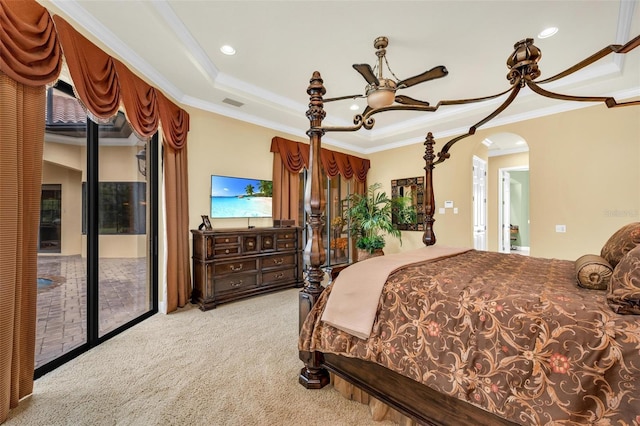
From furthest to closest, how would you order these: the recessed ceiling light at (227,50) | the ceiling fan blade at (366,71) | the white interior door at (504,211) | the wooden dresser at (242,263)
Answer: the white interior door at (504,211) < the wooden dresser at (242,263) < the recessed ceiling light at (227,50) < the ceiling fan blade at (366,71)

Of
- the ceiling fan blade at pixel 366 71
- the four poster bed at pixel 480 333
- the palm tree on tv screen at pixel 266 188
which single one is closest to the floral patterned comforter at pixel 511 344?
the four poster bed at pixel 480 333

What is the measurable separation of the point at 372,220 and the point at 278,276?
7.34 ft

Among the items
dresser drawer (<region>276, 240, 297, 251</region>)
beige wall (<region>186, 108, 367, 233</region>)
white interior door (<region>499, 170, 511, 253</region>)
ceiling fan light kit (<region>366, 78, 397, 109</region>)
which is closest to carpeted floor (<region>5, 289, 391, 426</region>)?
dresser drawer (<region>276, 240, 297, 251</region>)

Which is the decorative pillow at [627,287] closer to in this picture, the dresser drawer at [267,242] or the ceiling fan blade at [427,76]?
the ceiling fan blade at [427,76]

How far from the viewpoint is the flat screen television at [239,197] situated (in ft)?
12.8

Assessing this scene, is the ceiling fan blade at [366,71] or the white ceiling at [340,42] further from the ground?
the white ceiling at [340,42]

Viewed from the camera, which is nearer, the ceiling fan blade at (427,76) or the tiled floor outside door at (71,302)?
the tiled floor outside door at (71,302)

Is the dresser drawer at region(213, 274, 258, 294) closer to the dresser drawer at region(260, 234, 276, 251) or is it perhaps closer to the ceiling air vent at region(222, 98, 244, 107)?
the dresser drawer at region(260, 234, 276, 251)

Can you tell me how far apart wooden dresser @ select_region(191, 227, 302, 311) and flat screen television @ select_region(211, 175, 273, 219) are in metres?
0.47

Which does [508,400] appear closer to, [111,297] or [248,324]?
[248,324]

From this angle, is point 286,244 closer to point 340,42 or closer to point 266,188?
point 266,188

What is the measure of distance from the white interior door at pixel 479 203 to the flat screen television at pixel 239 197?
152 inches

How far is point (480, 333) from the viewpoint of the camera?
3.97ft

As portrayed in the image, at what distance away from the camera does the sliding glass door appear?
2207 mm
